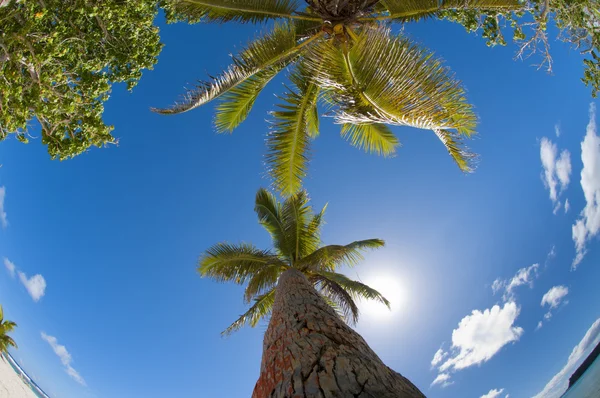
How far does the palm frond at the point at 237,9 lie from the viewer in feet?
21.5

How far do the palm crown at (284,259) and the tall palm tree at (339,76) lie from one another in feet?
7.67

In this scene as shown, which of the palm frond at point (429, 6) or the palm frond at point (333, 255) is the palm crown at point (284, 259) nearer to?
the palm frond at point (333, 255)

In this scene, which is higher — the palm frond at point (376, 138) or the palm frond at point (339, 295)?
the palm frond at point (376, 138)

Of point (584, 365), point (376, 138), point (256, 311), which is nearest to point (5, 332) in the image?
point (256, 311)

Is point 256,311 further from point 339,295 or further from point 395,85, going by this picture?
point 395,85

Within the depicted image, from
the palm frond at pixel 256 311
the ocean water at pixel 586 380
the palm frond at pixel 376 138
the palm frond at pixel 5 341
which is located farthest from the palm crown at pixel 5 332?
the ocean water at pixel 586 380

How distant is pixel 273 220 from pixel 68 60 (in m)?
6.39

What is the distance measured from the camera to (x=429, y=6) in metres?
6.18

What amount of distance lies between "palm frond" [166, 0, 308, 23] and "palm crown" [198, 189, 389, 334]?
4767 millimetres

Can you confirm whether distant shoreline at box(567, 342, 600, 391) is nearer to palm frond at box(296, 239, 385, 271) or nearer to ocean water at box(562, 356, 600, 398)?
ocean water at box(562, 356, 600, 398)

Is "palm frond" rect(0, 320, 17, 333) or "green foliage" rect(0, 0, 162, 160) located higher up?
"green foliage" rect(0, 0, 162, 160)

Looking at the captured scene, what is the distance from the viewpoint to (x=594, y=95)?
6.76m

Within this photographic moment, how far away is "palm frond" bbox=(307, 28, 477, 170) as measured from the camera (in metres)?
4.62

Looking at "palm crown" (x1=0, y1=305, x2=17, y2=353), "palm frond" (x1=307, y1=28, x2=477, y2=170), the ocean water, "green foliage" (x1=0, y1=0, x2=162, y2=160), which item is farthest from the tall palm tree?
the ocean water
